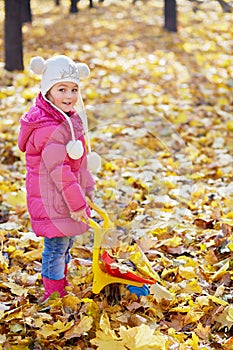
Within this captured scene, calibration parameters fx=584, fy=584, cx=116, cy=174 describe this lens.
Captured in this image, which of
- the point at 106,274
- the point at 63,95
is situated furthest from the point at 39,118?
the point at 106,274

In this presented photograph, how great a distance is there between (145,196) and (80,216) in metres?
1.74

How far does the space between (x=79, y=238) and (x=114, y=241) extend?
761 mm

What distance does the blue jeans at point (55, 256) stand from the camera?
10.0 ft

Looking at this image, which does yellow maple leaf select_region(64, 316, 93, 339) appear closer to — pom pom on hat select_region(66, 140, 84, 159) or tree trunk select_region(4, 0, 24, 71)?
pom pom on hat select_region(66, 140, 84, 159)

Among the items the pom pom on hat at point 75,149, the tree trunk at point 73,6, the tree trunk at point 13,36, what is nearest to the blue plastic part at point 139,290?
the pom pom on hat at point 75,149

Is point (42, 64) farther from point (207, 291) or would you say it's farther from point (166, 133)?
point (166, 133)

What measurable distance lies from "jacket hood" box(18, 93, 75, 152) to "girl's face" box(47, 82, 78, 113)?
0.14 ft

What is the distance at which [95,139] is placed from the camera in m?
5.98

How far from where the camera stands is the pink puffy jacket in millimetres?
2820

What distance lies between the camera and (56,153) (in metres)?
2.81

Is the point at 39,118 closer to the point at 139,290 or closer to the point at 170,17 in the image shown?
the point at 139,290

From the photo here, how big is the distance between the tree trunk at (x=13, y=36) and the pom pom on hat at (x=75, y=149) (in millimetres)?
5821

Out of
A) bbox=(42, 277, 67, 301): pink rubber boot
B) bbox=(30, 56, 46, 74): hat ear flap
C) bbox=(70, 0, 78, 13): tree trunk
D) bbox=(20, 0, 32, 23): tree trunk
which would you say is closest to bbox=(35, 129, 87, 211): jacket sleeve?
bbox=(30, 56, 46, 74): hat ear flap

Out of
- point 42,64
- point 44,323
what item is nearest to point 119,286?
point 44,323
